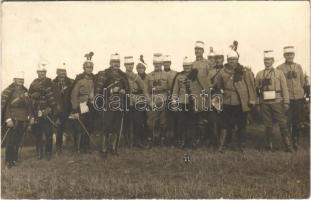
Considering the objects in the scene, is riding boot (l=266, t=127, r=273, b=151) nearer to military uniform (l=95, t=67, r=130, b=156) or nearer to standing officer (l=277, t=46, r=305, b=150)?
standing officer (l=277, t=46, r=305, b=150)

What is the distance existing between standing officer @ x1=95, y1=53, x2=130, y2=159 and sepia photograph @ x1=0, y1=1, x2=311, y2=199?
1cm

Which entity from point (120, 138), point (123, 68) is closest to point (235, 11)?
point (123, 68)

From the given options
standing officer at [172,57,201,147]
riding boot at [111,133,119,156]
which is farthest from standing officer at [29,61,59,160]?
standing officer at [172,57,201,147]

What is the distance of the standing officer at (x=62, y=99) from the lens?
6.55m

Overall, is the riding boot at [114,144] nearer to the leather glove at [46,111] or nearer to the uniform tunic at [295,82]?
the leather glove at [46,111]

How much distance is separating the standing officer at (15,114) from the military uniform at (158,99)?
64.9 inches

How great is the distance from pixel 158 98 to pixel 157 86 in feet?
0.55

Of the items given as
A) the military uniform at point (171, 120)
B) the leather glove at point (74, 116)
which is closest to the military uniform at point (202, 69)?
the military uniform at point (171, 120)

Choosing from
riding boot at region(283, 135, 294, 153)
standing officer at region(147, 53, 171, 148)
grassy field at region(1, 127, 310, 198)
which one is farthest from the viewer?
standing officer at region(147, 53, 171, 148)

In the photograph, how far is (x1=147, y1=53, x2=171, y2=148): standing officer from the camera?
6477 mm

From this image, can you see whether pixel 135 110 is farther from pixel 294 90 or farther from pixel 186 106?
pixel 294 90

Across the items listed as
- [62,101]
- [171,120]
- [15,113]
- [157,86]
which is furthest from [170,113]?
[15,113]

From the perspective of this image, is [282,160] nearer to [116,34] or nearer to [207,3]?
[207,3]

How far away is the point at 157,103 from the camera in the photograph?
6.47m
